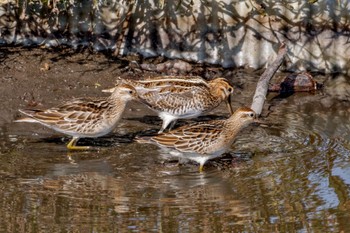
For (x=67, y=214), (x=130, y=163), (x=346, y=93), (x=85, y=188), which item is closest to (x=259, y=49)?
(x=346, y=93)

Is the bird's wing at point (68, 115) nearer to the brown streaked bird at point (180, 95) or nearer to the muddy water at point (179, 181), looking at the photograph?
the muddy water at point (179, 181)

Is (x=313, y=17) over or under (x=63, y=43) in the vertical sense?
over

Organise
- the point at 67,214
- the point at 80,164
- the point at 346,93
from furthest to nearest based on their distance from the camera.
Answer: the point at 346,93, the point at 80,164, the point at 67,214

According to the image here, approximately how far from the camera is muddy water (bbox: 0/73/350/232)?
8.84 metres

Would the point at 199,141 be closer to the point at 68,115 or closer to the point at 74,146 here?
the point at 74,146

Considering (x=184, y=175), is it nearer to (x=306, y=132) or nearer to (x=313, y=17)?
(x=306, y=132)

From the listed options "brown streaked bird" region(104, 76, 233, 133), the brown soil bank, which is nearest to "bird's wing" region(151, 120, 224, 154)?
"brown streaked bird" region(104, 76, 233, 133)

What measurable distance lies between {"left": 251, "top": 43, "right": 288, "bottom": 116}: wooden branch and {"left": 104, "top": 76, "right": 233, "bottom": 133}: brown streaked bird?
1.22ft

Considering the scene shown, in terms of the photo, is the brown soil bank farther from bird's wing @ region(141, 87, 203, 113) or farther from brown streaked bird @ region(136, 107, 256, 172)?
brown streaked bird @ region(136, 107, 256, 172)

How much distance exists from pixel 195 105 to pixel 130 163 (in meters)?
2.02

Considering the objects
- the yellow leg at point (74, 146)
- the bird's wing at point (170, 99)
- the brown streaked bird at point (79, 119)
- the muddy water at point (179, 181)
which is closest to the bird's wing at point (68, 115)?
the brown streaked bird at point (79, 119)

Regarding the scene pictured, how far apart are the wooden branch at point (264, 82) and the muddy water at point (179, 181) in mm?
219

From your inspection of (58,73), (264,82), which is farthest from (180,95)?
(58,73)

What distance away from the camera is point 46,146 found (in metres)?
11.6
